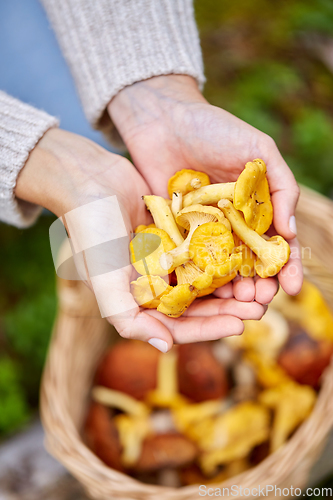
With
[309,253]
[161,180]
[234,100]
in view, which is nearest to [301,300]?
[309,253]

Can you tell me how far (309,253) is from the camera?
6.06ft

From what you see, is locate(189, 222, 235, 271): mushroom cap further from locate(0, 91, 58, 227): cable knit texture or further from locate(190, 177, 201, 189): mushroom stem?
locate(0, 91, 58, 227): cable knit texture

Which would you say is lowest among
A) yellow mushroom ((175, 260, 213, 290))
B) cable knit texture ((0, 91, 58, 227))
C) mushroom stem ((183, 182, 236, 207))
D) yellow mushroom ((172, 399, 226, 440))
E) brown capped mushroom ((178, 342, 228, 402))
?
yellow mushroom ((172, 399, 226, 440))

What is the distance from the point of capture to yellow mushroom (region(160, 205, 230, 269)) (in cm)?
128

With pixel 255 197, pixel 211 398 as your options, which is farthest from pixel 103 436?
pixel 255 197

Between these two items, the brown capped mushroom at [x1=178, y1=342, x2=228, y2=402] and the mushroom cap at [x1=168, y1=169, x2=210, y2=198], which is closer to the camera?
the mushroom cap at [x1=168, y1=169, x2=210, y2=198]

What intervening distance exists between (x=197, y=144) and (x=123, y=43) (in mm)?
618

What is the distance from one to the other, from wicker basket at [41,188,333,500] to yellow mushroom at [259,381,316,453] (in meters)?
0.14

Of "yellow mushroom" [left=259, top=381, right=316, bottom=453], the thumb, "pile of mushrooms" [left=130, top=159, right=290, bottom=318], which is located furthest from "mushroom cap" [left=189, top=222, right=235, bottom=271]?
"yellow mushroom" [left=259, top=381, right=316, bottom=453]

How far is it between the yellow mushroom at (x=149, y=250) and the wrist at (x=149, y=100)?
21.3 inches

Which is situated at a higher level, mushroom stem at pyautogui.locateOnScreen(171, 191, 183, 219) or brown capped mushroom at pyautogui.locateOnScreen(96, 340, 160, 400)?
mushroom stem at pyautogui.locateOnScreen(171, 191, 183, 219)

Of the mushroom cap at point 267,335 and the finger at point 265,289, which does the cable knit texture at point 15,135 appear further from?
the mushroom cap at point 267,335

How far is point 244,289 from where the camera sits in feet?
4.23

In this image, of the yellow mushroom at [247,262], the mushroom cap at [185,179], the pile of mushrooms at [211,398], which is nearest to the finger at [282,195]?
the yellow mushroom at [247,262]
